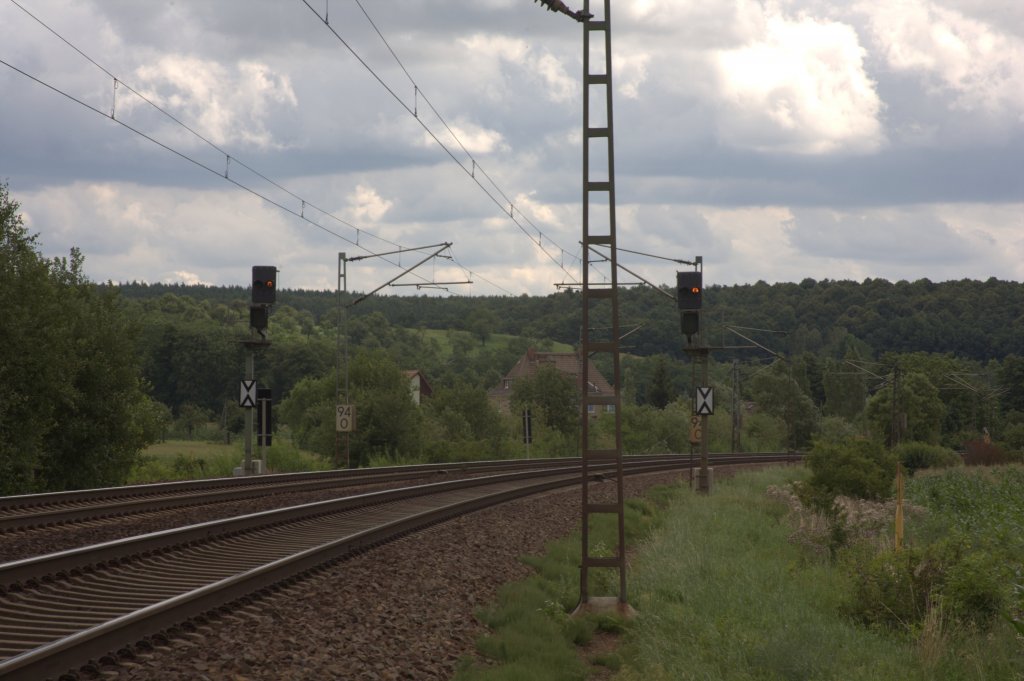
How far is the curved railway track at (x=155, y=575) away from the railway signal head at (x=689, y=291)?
11.7 metres

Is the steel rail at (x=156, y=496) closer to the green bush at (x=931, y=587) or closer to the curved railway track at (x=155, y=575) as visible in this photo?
the curved railway track at (x=155, y=575)

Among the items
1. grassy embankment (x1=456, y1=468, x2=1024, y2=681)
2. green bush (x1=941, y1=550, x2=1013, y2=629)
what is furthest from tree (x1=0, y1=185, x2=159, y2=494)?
green bush (x1=941, y1=550, x2=1013, y2=629)

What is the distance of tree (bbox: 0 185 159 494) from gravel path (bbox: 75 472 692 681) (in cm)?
1288

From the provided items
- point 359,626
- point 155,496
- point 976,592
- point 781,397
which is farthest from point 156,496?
point 781,397

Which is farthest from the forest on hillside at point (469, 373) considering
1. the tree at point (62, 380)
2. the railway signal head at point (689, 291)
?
the railway signal head at point (689, 291)

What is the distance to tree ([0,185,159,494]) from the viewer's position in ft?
83.9

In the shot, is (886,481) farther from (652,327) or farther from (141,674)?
(652,327)

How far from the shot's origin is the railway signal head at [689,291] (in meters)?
30.1

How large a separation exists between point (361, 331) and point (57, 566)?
521 ft

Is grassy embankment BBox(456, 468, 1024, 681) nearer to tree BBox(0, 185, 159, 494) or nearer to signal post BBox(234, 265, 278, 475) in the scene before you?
tree BBox(0, 185, 159, 494)

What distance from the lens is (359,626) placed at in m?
10.8

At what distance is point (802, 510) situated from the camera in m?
24.7

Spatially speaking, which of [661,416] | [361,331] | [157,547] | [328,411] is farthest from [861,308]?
[157,547]

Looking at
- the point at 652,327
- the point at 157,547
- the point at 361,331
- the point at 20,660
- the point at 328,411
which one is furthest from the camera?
the point at 361,331
